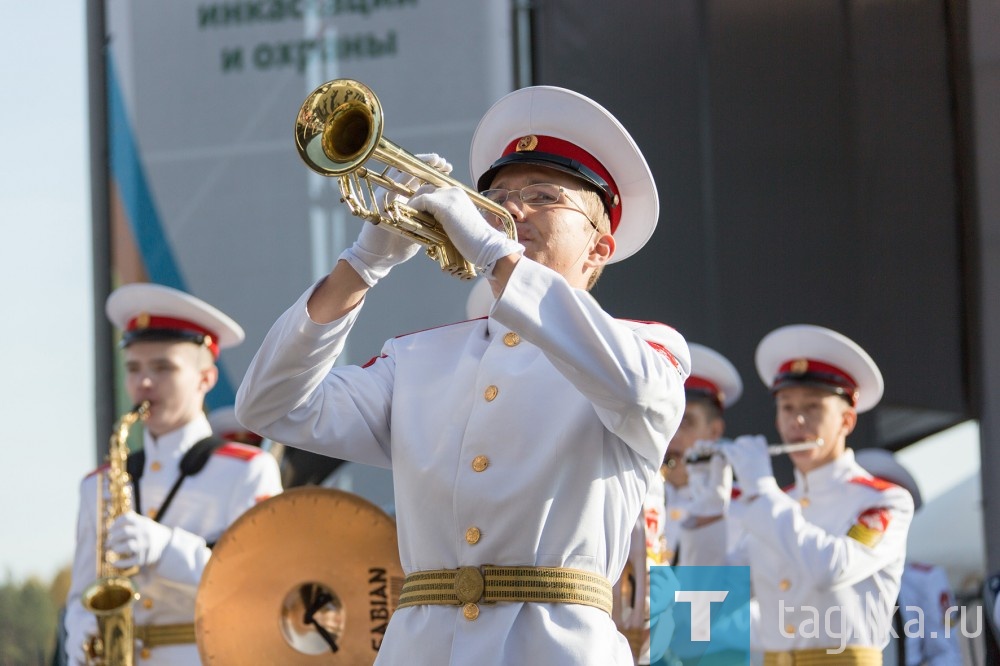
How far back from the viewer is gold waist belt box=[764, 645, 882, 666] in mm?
6586

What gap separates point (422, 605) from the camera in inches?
123

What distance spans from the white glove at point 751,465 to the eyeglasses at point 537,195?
3.47 metres

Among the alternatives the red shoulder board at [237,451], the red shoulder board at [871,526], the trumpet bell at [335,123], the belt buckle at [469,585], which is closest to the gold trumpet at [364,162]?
the trumpet bell at [335,123]

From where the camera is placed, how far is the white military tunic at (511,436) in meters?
3.00

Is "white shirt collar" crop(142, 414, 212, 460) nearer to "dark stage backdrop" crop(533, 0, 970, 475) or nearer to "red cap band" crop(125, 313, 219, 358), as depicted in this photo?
"red cap band" crop(125, 313, 219, 358)

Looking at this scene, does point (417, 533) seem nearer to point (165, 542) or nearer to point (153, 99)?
point (165, 542)

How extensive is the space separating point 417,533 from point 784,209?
20.0ft

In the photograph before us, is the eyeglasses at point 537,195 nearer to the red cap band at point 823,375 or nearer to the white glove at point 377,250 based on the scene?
the white glove at point 377,250

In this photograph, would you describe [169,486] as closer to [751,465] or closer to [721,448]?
[721,448]

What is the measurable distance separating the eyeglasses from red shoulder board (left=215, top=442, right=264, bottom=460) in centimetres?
304

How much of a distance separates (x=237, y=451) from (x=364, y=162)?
349 cm

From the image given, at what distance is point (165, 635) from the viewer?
230 inches

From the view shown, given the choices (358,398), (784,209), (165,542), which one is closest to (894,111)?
(784,209)

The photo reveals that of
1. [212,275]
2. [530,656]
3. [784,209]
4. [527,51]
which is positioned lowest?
[530,656]
